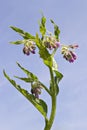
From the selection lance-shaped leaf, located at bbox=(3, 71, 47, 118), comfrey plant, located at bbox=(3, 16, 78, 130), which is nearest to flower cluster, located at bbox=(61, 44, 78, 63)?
comfrey plant, located at bbox=(3, 16, 78, 130)

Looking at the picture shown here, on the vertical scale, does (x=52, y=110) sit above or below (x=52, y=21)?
below

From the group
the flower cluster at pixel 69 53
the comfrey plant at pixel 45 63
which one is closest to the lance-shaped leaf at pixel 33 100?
the comfrey plant at pixel 45 63

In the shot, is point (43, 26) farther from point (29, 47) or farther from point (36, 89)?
point (36, 89)

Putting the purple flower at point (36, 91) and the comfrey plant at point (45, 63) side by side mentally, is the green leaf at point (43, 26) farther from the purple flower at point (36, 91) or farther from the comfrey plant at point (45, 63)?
the purple flower at point (36, 91)

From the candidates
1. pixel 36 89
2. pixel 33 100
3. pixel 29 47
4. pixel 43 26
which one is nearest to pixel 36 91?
pixel 36 89

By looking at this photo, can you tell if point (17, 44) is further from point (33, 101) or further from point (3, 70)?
point (33, 101)

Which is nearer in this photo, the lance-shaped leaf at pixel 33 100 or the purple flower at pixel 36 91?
the lance-shaped leaf at pixel 33 100

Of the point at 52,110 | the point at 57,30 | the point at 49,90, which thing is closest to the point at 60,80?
the point at 49,90

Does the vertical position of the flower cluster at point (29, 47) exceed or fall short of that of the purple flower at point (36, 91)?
it exceeds it
